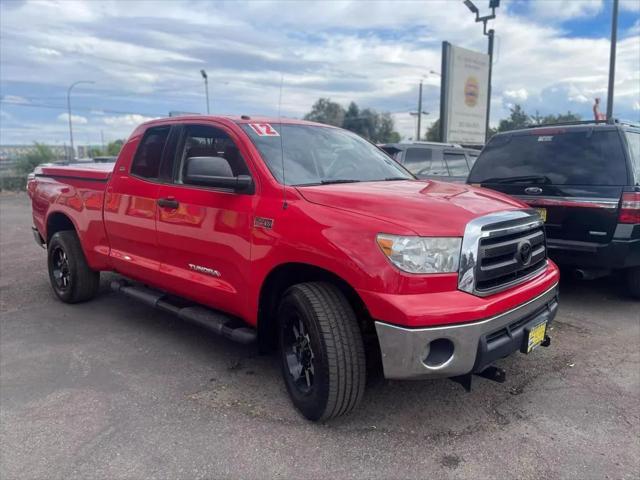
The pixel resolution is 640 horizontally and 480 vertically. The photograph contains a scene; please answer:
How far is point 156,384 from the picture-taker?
383 cm

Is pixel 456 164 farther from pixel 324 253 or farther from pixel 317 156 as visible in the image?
pixel 324 253

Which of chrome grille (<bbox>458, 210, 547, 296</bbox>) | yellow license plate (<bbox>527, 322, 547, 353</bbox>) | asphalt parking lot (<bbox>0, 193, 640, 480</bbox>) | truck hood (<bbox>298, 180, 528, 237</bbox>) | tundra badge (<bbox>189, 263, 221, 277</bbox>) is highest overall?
truck hood (<bbox>298, 180, 528, 237</bbox>)

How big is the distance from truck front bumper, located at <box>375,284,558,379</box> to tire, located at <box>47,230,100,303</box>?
3.95 meters

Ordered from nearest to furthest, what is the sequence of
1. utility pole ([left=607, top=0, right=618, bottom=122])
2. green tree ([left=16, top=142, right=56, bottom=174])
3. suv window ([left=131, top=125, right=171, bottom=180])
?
suv window ([left=131, top=125, right=171, bottom=180])
utility pole ([left=607, top=0, right=618, bottom=122])
green tree ([left=16, top=142, right=56, bottom=174])

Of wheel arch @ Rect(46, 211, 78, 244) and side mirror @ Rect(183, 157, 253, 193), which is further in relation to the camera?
wheel arch @ Rect(46, 211, 78, 244)

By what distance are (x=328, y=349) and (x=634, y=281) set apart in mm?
4191

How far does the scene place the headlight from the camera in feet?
9.21

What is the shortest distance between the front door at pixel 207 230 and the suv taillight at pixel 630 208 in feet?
12.0

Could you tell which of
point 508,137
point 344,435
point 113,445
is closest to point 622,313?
point 508,137

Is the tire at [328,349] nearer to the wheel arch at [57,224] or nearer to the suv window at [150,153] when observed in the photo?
the suv window at [150,153]

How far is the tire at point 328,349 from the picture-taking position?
2975 mm

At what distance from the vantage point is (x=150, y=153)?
15.1 feet

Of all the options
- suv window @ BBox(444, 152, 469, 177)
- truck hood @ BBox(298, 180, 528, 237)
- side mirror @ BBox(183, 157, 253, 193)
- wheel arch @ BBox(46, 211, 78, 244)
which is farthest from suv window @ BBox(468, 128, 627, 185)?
wheel arch @ BBox(46, 211, 78, 244)

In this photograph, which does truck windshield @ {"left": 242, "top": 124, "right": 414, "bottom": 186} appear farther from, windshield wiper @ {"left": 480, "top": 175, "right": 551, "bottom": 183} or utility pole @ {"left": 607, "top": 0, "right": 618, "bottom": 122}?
utility pole @ {"left": 607, "top": 0, "right": 618, "bottom": 122}
